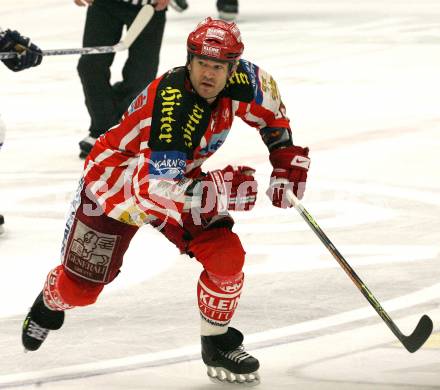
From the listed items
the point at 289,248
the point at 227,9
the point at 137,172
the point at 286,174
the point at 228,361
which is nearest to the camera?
the point at 137,172

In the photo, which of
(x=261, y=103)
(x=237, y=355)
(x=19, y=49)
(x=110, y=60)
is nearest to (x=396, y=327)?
(x=237, y=355)

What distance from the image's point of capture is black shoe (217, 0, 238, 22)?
1280 cm

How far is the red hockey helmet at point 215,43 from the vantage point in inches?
150

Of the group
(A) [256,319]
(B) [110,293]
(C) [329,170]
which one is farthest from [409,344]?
(C) [329,170]

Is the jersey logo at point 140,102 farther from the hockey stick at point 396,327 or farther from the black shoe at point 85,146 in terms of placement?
the black shoe at point 85,146

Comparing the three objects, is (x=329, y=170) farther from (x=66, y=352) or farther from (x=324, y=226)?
(x=66, y=352)

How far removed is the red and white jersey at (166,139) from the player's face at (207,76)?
27 mm

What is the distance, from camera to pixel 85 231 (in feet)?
13.5

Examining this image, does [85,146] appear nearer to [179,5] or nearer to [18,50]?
[18,50]

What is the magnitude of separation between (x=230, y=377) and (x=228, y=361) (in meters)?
0.06

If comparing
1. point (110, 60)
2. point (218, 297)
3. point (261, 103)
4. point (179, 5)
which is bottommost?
point (179, 5)

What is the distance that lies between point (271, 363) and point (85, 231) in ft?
2.49

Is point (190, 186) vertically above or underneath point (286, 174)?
above

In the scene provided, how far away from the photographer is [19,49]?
5.89 metres
